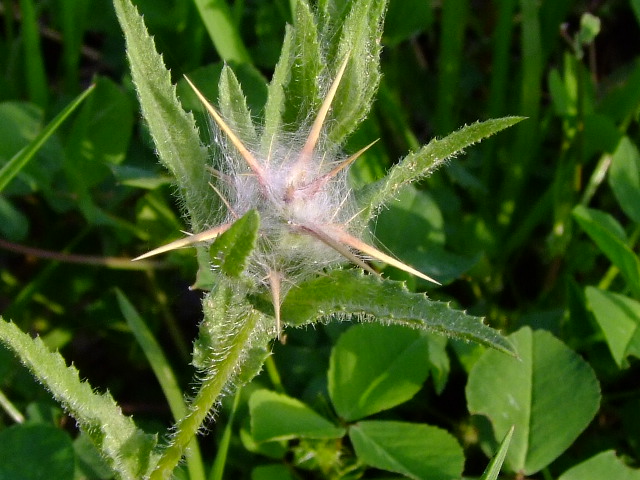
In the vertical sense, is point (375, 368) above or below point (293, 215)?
below

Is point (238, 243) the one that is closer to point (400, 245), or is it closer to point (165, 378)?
point (165, 378)

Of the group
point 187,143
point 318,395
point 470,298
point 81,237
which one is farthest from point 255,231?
point 81,237

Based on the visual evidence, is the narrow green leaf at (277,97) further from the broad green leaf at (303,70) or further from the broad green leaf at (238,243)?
the broad green leaf at (238,243)

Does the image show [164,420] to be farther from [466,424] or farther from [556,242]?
[556,242]

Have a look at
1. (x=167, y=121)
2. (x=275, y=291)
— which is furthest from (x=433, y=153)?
(x=167, y=121)

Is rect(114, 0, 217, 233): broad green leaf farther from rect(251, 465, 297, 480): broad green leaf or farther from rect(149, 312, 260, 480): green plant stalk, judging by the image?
rect(251, 465, 297, 480): broad green leaf

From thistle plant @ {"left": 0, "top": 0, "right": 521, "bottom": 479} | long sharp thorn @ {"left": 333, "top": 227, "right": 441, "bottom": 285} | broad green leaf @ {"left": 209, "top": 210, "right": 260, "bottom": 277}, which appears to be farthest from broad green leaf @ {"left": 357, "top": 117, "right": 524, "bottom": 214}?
broad green leaf @ {"left": 209, "top": 210, "right": 260, "bottom": 277}

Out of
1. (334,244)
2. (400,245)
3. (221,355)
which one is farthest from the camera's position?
(400,245)
